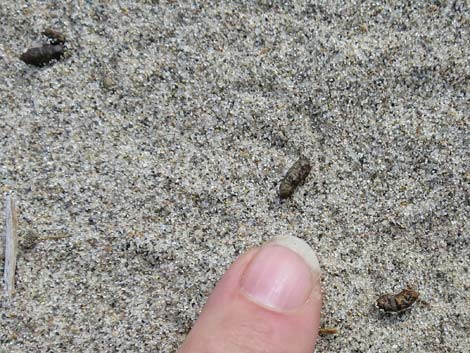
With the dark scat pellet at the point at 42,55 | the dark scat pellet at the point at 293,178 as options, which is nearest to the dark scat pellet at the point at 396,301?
the dark scat pellet at the point at 293,178

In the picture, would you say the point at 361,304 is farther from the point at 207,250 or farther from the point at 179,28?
the point at 179,28

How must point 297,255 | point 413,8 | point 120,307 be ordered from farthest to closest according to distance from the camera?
1. point 413,8
2. point 120,307
3. point 297,255

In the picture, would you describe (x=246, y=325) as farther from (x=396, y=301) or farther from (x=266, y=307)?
(x=396, y=301)

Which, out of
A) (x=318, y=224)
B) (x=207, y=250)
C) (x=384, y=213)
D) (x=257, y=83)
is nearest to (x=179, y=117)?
(x=257, y=83)

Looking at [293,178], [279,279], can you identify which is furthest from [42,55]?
[279,279]

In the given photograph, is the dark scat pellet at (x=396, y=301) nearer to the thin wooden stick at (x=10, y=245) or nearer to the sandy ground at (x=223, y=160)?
the sandy ground at (x=223, y=160)

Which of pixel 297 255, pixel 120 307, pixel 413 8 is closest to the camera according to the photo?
pixel 297 255

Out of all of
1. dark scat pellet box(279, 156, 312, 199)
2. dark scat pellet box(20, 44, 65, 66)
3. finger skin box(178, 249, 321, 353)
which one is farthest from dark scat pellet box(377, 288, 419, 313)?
dark scat pellet box(20, 44, 65, 66)
